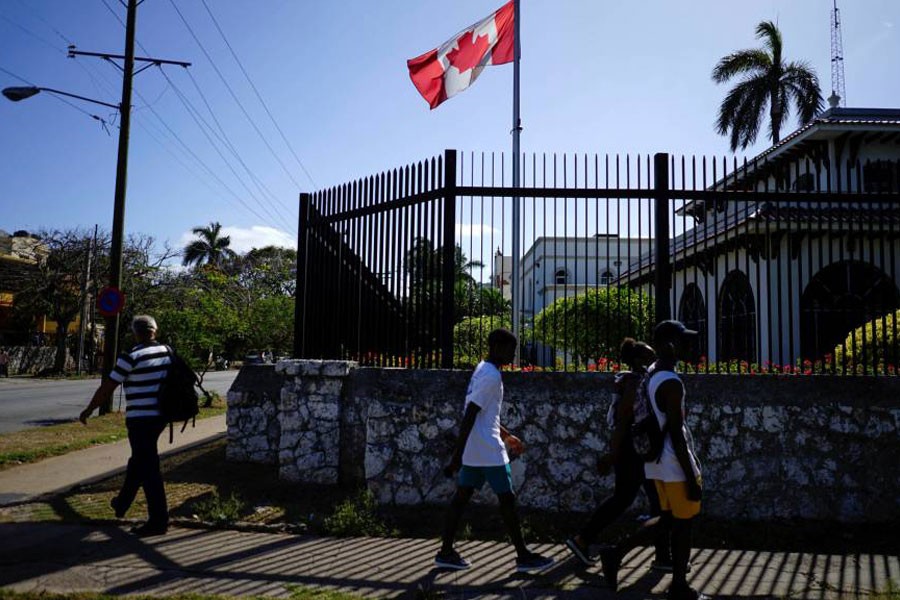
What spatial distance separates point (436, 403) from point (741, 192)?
354 cm

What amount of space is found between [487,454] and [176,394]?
2699mm

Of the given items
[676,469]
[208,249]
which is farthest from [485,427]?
[208,249]

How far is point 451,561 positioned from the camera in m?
4.57

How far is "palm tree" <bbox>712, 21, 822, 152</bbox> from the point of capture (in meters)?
28.1

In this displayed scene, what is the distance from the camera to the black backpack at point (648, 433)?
3871mm

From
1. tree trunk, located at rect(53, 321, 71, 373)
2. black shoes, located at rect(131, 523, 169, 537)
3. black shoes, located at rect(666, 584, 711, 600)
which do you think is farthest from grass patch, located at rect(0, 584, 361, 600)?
tree trunk, located at rect(53, 321, 71, 373)

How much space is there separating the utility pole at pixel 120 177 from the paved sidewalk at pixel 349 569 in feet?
27.1

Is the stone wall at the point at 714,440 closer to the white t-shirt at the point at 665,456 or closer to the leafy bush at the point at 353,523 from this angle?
the leafy bush at the point at 353,523

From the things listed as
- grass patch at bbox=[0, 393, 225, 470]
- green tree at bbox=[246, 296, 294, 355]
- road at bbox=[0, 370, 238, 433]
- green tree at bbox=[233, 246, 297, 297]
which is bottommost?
road at bbox=[0, 370, 238, 433]

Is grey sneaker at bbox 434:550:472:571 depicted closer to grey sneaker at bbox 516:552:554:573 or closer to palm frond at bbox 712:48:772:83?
grey sneaker at bbox 516:552:554:573

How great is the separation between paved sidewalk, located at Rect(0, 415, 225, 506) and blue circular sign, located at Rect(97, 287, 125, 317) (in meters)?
2.57

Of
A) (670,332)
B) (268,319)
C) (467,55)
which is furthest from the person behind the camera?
(268,319)

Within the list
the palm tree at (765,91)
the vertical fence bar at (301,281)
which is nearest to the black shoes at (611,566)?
the vertical fence bar at (301,281)

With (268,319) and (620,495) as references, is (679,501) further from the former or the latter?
(268,319)
